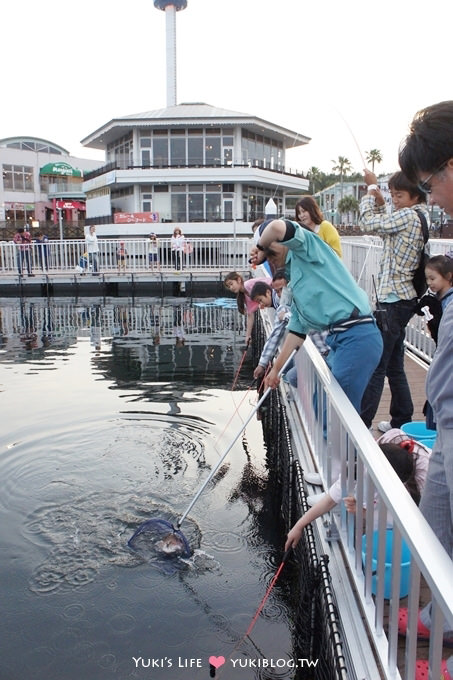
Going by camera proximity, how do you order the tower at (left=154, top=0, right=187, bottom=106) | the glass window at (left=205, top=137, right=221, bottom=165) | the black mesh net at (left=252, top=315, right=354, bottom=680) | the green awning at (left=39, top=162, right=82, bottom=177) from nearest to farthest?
1. the black mesh net at (left=252, top=315, right=354, bottom=680)
2. the glass window at (left=205, top=137, right=221, bottom=165)
3. the tower at (left=154, top=0, right=187, bottom=106)
4. the green awning at (left=39, top=162, right=82, bottom=177)

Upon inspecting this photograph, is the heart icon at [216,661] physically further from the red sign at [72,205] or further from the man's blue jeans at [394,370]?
the red sign at [72,205]

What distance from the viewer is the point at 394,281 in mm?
4684

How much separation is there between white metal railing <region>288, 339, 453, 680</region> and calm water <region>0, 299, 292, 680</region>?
4.21 ft

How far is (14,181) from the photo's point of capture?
60.4m

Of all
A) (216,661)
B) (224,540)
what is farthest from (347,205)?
(216,661)

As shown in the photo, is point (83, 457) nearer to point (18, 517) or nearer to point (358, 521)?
point (18, 517)

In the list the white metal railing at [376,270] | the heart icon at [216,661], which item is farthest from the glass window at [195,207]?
the heart icon at [216,661]

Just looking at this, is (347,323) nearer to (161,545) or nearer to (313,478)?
(313,478)

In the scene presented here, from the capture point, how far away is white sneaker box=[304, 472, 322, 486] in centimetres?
406

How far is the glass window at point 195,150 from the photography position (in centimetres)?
4131

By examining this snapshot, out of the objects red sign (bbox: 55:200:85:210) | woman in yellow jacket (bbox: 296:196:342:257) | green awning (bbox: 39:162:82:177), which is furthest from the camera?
green awning (bbox: 39:162:82:177)

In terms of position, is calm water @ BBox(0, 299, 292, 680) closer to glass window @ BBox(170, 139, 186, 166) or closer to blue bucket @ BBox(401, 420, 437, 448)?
blue bucket @ BBox(401, 420, 437, 448)

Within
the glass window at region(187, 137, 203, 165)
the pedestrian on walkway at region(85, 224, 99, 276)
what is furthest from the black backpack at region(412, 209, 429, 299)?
the glass window at region(187, 137, 203, 165)

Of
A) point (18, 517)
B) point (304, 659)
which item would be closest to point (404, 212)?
point (304, 659)
